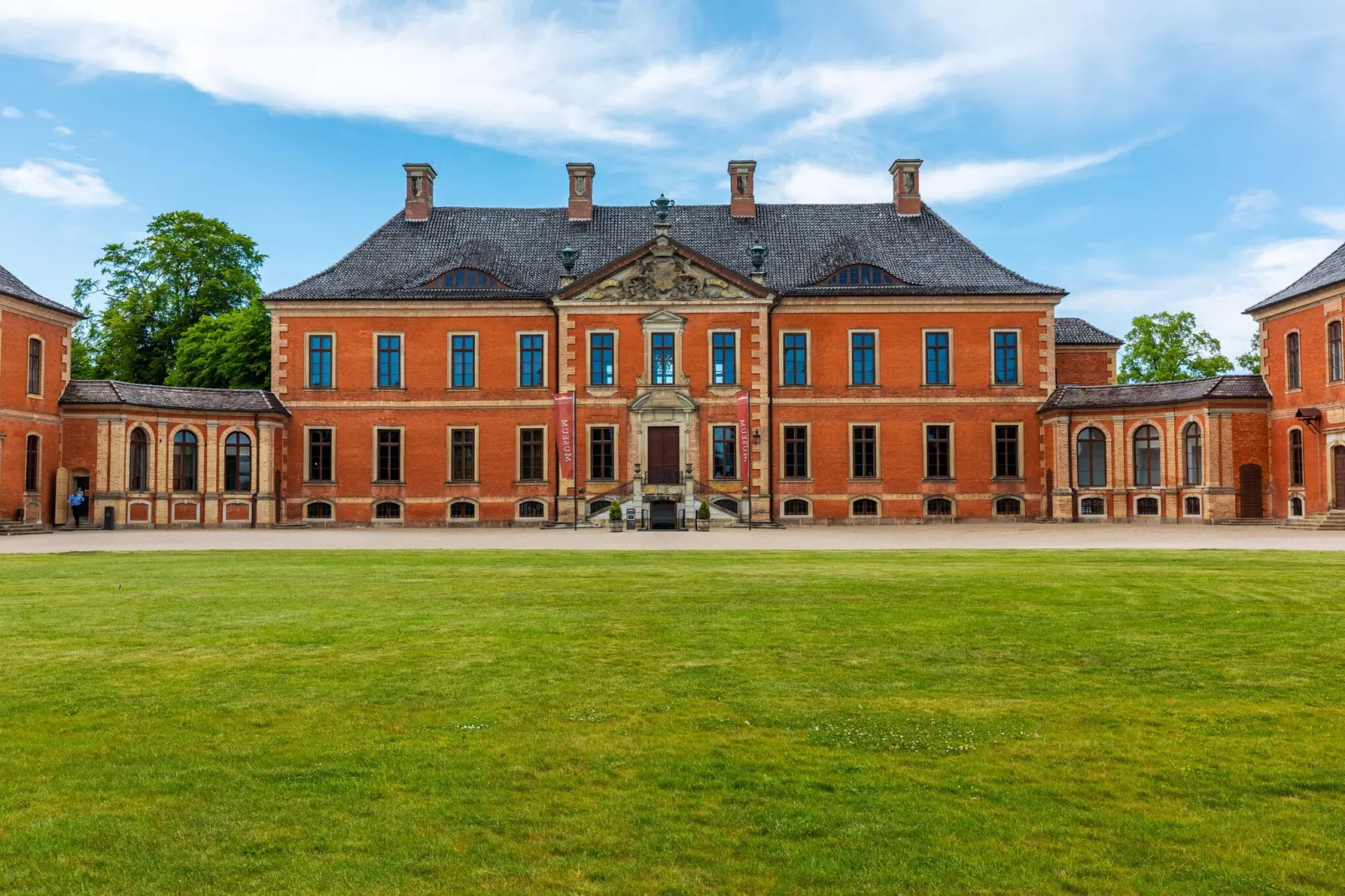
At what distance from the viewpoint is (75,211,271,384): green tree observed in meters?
52.5

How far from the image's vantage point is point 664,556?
66.7 feet

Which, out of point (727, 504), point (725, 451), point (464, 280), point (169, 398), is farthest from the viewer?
point (464, 280)

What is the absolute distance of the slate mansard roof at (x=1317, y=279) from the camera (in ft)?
109

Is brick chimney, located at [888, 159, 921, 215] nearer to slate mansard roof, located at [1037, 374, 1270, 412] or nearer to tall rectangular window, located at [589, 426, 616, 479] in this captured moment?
slate mansard roof, located at [1037, 374, 1270, 412]

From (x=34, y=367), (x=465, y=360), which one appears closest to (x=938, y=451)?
(x=465, y=360)

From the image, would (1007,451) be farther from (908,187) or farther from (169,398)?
(169,398)

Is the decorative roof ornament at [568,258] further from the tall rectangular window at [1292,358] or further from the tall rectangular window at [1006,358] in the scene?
the tall rectangular window at [1292,358]

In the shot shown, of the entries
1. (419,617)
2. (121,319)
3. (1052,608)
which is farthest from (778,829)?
(121,319)

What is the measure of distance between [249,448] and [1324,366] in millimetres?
38067

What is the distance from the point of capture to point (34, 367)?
3519 cm

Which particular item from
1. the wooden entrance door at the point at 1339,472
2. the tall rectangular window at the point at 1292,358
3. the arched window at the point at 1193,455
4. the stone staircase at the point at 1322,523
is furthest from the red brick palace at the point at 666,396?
the wooden entrance door at the point at 1339,472

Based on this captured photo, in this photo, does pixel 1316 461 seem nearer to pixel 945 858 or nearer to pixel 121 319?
pixel 945 858

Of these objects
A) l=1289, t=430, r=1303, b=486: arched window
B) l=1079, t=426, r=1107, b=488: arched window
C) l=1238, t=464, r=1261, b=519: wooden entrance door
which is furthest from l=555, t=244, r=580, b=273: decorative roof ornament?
l=1289, t=430, r=1303, b=486: arched window

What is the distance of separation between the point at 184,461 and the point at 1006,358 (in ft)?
104
